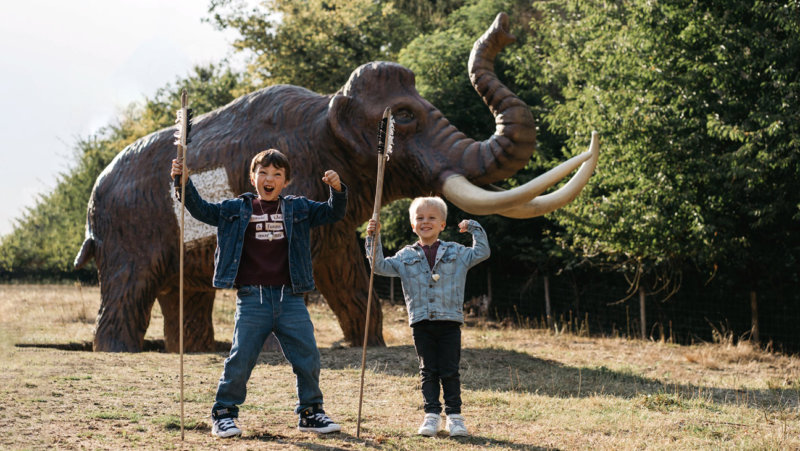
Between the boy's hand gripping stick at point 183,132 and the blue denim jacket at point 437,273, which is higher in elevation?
the boy's hand gripping stick at point 183,132

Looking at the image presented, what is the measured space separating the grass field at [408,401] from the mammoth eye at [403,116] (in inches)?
83.9

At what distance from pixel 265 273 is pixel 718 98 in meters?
7.78

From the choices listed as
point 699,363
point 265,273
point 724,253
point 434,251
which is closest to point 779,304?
point 724,253

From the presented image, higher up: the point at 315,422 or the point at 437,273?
the point at 437,273

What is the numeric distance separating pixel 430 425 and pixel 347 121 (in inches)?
143

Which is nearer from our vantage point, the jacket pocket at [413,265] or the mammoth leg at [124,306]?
the jacket pocket at [413,265]

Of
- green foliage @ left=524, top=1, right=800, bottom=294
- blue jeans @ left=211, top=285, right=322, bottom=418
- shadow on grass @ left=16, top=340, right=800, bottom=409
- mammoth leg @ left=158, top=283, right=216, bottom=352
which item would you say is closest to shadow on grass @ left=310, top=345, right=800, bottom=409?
shadow on grass @ left=16, top=340, right=800, bottom=409

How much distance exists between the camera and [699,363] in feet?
28.0

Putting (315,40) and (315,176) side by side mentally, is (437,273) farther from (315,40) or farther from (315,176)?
(315,40)

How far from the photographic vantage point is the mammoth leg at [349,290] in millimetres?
7879

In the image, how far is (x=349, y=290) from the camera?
800 cm

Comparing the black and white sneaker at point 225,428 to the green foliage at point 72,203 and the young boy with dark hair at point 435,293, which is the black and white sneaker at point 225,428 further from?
the green foliage at point 72,203

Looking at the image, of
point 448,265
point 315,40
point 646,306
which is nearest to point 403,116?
point 448,265

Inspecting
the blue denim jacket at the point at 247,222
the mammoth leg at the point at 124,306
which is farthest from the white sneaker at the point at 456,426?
the mammoth leg at the point at 124,306
